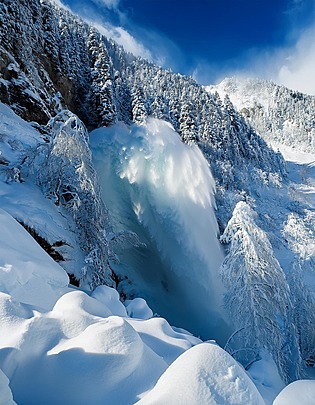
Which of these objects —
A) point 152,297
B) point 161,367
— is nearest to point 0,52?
point 152,297

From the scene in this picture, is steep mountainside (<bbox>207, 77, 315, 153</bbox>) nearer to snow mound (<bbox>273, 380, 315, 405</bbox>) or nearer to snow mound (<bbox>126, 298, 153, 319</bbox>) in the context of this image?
snow mound (<bbox>126, 298, 153, 319</bbox>)

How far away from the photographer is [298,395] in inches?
75.4

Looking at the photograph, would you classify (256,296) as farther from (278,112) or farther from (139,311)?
(278,112)

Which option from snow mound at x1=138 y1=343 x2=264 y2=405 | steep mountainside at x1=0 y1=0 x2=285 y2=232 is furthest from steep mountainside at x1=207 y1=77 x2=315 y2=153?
snow mound at x1=138 y1=343 x2=264 y2=405

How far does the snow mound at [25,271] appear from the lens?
471 centimetres

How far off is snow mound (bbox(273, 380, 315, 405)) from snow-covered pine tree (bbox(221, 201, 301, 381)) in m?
8.23

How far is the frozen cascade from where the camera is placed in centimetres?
1349

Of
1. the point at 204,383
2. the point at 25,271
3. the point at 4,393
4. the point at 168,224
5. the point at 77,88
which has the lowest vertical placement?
the point at 168,224

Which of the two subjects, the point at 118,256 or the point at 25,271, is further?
the point at 118,256

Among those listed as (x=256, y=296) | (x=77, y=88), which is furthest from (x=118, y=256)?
(x=77, y=88)

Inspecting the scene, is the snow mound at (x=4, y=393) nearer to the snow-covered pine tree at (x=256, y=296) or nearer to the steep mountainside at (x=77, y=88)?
the snow-covered pine tree at (x=256, y=296)

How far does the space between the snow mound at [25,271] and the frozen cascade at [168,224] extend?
7.27 metres

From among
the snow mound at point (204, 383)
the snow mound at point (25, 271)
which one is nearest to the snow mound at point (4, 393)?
the snow mound at point (204, 383)

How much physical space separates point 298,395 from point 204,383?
0.67 m
